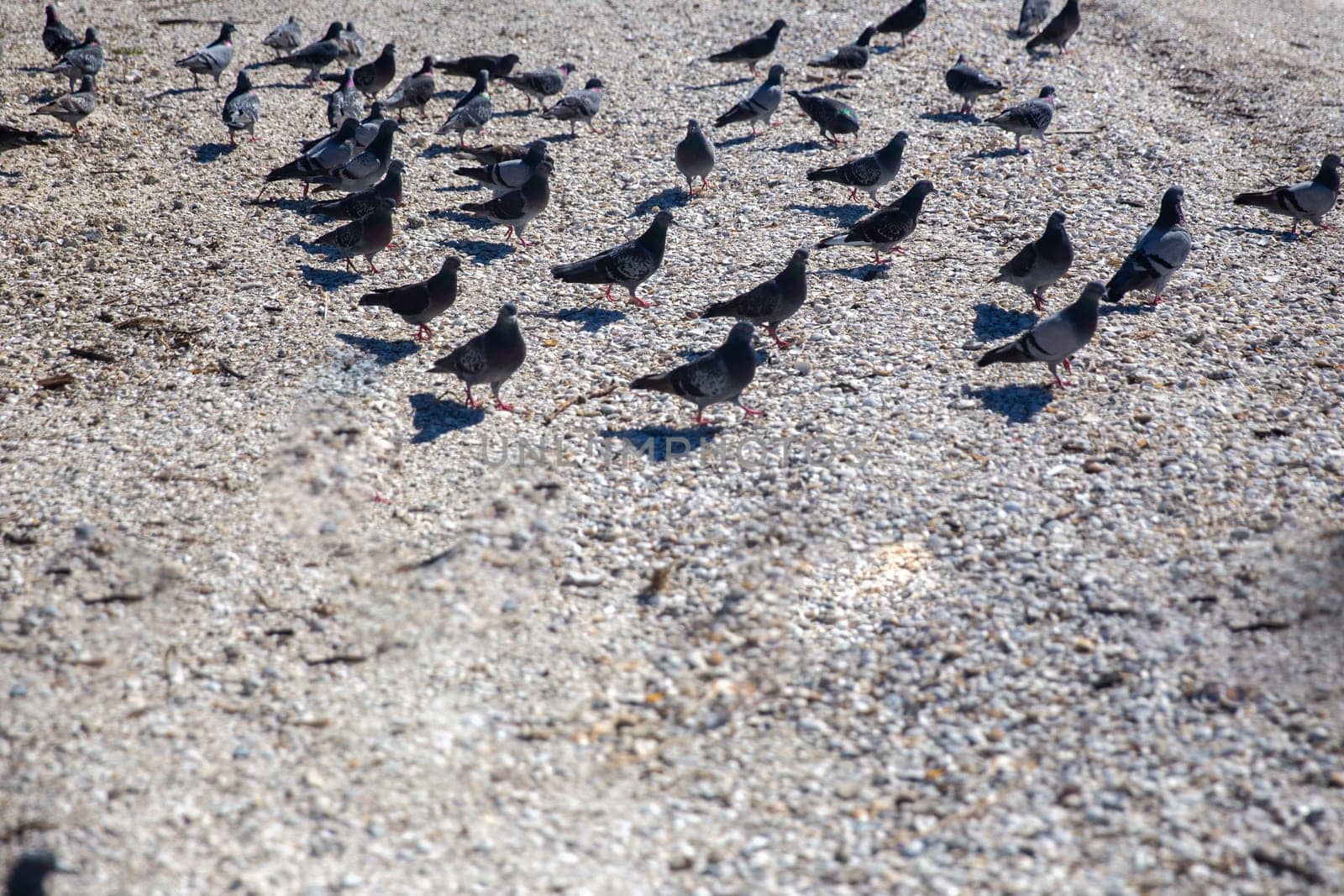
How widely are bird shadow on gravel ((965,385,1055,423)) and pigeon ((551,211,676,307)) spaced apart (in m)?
3.64

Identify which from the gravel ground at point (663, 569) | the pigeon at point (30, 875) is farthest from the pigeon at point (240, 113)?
the pigeon at point (30, 875)

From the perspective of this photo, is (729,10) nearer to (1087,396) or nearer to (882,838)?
(1087,396)

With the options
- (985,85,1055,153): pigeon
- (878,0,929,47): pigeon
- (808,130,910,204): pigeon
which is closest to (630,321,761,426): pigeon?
(808,130,910,204): pigeon

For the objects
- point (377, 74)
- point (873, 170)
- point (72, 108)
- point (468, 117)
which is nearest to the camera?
point (873, 170)

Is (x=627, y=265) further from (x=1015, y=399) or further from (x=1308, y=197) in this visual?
(x=1308, y=197)

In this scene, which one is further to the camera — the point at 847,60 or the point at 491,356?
the point at 847,60

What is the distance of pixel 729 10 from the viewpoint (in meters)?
21.5

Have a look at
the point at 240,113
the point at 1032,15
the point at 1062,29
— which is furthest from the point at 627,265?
the point at 1032,15

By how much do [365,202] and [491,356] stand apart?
180 inches

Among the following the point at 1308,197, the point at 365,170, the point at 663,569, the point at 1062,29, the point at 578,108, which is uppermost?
the point at 1062,29

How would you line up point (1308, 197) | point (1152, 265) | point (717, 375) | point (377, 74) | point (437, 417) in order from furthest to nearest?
point (377, 74)
point (1308, 197)
point (1152, 265)
point (437, 417)
point (717, 375)

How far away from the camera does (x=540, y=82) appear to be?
1712 centimetres

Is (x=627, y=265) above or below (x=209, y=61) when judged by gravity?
above

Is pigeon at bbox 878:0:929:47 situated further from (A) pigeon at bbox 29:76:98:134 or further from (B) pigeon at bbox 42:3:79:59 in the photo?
(B) pigeon at bbox 42:3:79:59
